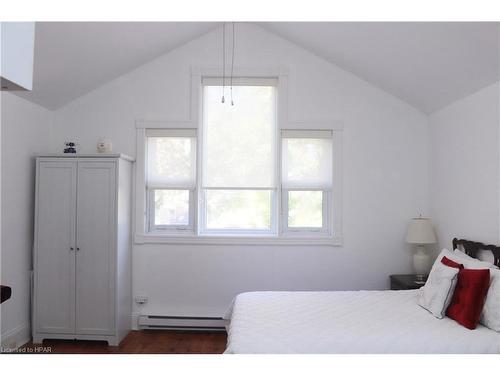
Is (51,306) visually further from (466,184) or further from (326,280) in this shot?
(466,184)

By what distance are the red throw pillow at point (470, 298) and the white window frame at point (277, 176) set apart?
5.36 feet

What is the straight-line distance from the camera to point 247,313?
294 centimetres

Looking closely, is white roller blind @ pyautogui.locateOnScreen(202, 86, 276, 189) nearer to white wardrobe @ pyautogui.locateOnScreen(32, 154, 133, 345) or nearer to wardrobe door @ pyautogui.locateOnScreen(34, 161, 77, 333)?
white wardrobe @ pyautogui.locateOnScreen(32, 154, 133, 345)

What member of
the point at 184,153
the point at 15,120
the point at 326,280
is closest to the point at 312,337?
the point at 326,280

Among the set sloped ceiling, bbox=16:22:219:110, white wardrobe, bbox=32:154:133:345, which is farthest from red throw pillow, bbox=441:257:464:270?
sloped ceiling, bbox=16:22:219:110

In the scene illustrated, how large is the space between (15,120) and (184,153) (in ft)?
5.52

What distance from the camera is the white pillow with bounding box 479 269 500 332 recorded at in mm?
2598

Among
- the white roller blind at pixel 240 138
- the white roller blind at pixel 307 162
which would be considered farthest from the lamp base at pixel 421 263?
the white roller blind at pixel 240 138

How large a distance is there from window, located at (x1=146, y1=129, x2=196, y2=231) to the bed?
149 cm

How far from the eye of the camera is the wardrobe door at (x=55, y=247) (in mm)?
3873

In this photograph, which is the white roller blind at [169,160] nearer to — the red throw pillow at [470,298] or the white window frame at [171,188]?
the white window frame at [171,188]

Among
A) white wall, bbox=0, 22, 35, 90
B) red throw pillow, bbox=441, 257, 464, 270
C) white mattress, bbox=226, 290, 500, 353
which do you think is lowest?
white mattress, bbox=226, 290, 500, 353

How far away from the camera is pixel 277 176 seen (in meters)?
4.42

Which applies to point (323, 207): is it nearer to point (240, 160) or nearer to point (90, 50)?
point (240, 160)
